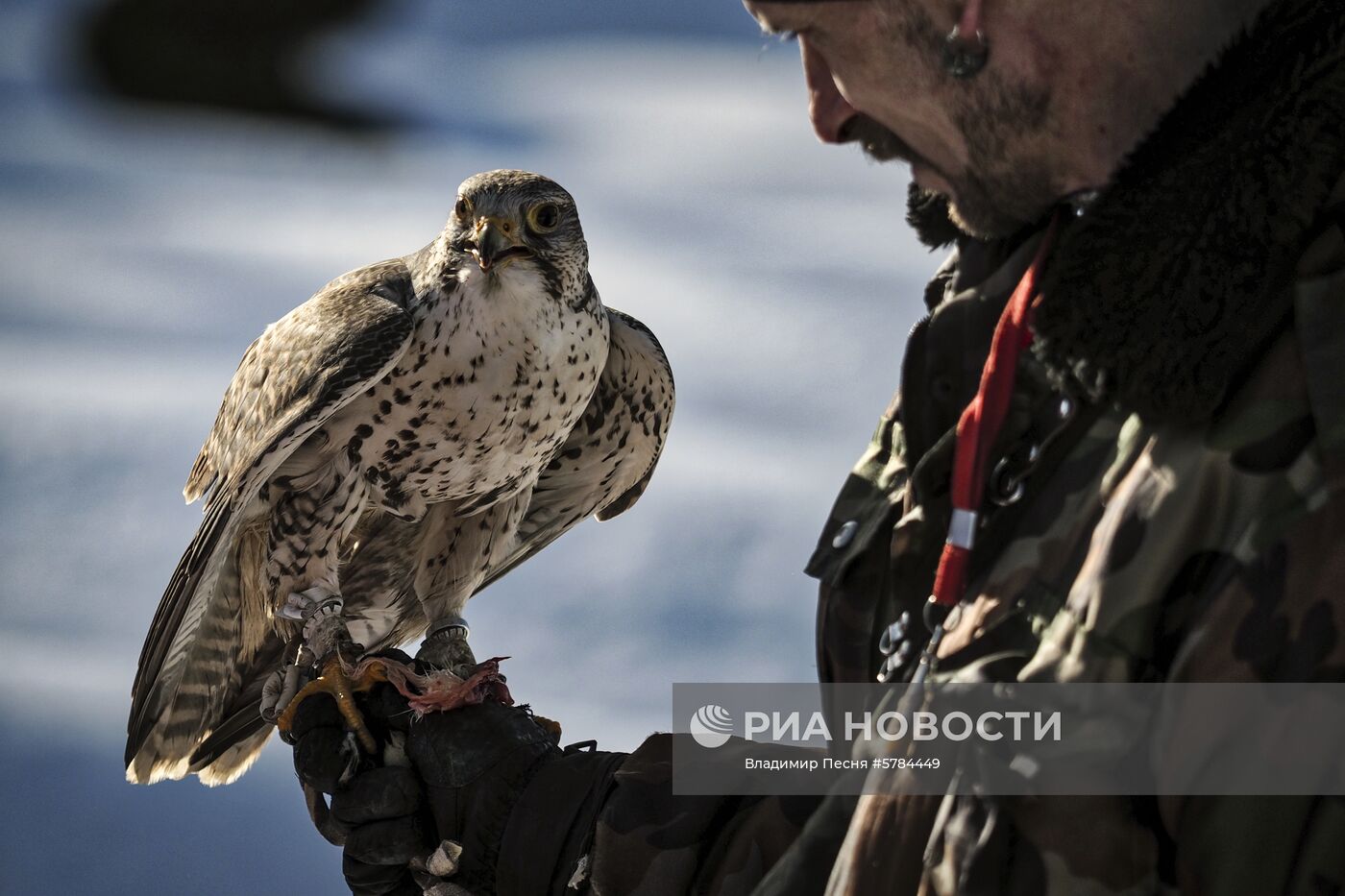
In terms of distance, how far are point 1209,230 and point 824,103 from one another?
515 millimetres

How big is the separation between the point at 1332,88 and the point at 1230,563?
0.44 m

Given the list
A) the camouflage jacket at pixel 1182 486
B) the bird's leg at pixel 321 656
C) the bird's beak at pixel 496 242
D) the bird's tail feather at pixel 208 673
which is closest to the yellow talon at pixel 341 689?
the bird's leg at pixel 321 656

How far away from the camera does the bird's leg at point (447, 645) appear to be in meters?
3.05

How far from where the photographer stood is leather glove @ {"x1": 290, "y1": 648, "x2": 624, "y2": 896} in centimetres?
204

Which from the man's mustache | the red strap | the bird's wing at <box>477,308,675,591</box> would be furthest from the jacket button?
the bird's wing at <box>477,308,675,591</box>

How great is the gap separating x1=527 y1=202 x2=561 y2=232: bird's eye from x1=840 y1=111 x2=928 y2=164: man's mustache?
1.58 metres

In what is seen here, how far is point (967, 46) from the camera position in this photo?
4.29 ft

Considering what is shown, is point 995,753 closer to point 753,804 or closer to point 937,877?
point 937,877

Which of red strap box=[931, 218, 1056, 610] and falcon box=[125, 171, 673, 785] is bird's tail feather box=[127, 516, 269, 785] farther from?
red strap box=[931, 218, 1056, 610]

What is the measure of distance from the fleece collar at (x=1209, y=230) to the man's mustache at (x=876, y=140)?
11.2 inches

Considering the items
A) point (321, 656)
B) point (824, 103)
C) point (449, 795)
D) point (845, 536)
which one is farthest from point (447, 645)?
point (824, 103)

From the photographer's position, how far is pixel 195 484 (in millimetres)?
3418

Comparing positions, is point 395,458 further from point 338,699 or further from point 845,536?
point 845,536

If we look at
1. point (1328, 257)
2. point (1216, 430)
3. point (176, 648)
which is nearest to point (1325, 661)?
point (1216, 430)
